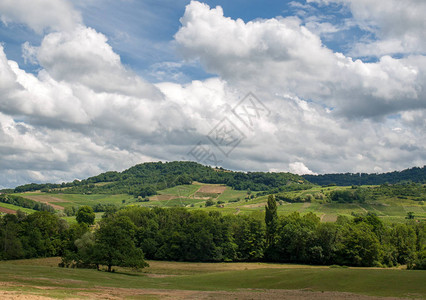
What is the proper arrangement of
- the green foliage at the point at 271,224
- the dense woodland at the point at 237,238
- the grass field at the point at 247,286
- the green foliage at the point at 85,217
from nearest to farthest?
the grass field at the point at 247,286, the dense woodland at the point at 237,238, the green foliage at the point at 271,224, the green foliage at the point at 85,217

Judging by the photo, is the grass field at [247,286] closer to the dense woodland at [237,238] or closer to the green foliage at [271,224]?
the dense woodland at [237,238]

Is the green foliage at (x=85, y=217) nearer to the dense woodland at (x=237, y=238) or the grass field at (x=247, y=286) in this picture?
the dense woodland at (x=237, y=238)

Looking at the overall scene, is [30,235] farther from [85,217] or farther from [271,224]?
[271,224]

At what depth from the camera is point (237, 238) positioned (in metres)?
115

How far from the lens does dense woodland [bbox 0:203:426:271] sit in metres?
93.8

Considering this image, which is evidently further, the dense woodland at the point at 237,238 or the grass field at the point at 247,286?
the dense woodland at the point at 237,238

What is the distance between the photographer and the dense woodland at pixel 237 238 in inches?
3693

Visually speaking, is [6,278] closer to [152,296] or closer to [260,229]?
[152,296]

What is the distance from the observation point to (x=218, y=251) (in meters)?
108

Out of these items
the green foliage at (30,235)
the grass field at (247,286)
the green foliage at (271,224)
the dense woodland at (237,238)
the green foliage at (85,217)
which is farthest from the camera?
the green foliage at (85,217)

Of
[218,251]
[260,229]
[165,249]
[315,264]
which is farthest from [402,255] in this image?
[165,249]

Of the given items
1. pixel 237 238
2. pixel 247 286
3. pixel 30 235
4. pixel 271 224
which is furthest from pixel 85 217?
pixel 247 286

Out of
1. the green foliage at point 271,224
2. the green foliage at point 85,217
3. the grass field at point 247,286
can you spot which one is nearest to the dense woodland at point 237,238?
the green foliage at point 271,224

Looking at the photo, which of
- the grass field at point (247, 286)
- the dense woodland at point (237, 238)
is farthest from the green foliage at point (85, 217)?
the grass field at point (247, 286)
